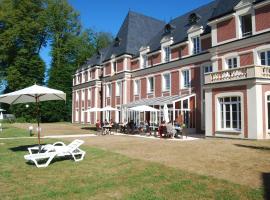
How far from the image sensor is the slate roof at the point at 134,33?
3164 centimetres

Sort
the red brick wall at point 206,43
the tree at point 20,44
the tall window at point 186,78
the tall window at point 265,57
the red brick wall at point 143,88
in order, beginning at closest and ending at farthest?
the tall window at point 265,57, the red brick wall at point 206,43, the tall window at point 186,78, the red brick wall at point 143,88, the tree at point 20,44

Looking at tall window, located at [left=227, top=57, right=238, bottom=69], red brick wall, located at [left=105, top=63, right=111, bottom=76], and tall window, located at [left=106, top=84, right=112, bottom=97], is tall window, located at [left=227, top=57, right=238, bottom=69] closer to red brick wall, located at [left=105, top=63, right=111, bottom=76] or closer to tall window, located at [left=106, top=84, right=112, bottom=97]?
tall window, located at [left=106, top=84, right=112, bottom=97]

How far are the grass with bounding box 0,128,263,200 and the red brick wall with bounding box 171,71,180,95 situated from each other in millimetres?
16288

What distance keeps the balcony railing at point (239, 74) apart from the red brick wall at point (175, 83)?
7126mm

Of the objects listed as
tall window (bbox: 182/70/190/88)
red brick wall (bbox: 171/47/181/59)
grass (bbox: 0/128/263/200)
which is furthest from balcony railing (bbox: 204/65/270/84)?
grass (bbox: 0/128/263/200)

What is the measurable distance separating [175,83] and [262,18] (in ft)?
31.2

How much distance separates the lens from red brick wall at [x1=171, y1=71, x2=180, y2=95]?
24.2m

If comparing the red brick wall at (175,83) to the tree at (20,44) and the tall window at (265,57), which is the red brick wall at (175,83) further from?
the tree at (20,44)

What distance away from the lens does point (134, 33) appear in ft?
107

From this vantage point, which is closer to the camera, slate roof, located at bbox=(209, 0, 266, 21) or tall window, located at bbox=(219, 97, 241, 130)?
tall window, located at bbox=(219, 97, 241, 130)

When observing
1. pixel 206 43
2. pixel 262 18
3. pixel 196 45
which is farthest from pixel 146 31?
pixel 262 18

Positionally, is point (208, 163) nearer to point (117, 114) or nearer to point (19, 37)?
point (117, 114)

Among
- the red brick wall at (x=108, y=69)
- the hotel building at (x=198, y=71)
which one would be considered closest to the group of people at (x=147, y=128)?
the hotel building at (x=198, y=71)

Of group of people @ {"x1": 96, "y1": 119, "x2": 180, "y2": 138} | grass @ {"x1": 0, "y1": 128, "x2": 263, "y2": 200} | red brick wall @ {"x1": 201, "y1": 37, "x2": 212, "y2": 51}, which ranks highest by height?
red brick wall @ {"x1": 201, "y1": 37, "x2": 212, "y2": 51}
